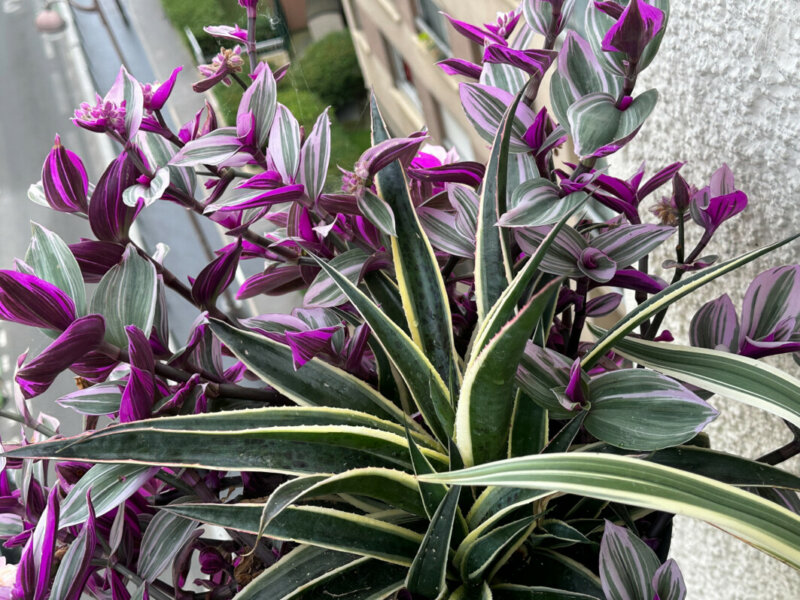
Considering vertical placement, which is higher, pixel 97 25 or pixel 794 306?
pixel 97 25

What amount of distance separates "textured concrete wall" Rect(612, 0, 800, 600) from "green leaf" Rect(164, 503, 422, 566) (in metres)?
0.32

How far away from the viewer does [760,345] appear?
0.35m

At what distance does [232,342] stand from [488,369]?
0.15 metres

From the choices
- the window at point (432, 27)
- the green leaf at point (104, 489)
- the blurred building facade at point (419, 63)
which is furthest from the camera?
the window at point (432, 27)

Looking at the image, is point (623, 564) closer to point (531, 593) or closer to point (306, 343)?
point (531, 593)

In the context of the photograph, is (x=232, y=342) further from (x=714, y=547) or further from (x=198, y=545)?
(x=714, y=547)

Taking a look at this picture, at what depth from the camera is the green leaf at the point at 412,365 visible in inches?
13.8

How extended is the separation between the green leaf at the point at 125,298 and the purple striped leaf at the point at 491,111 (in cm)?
18

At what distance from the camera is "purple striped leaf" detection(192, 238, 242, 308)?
1.29ft

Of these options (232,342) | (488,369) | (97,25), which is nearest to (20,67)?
(97,25)

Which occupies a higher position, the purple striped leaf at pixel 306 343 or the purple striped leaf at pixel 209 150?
the purple striped leaf at pixel 209 150

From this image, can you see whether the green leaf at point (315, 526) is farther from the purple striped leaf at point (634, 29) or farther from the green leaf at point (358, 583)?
the purple striped leaf at point (634, 29)

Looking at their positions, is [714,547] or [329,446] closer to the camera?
[329,446]

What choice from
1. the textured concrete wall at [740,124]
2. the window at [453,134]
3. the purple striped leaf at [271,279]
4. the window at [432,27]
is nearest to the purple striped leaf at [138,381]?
the purple striped leaf at [271,279]
